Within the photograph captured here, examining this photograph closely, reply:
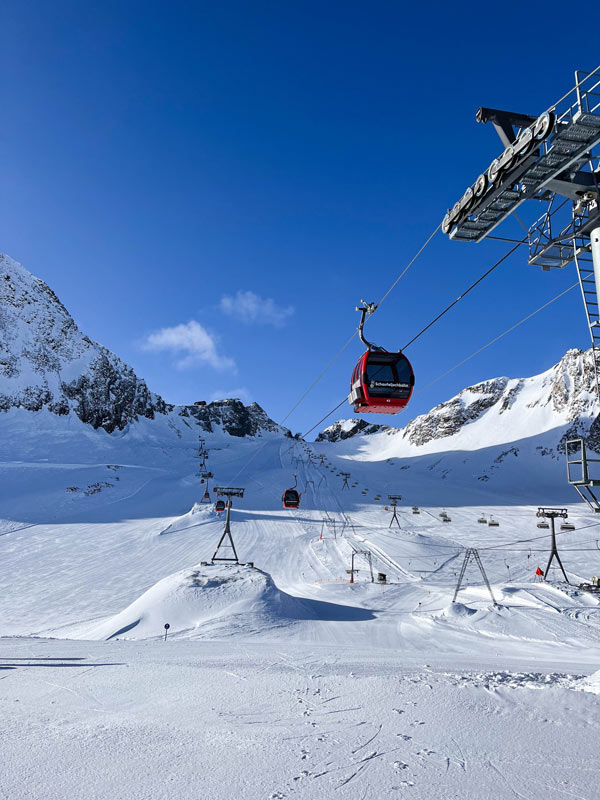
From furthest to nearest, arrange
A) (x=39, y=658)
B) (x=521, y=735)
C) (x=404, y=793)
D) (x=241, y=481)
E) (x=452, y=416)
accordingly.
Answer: (x=452, y=416)
(x=241, y=481)
(x=39, y=658)
(x=521, y=735)
(x=404, y=793)

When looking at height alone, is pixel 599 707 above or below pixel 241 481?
below

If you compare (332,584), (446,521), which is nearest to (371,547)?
(332,584)

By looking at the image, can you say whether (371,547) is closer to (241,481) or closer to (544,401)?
(241,481)

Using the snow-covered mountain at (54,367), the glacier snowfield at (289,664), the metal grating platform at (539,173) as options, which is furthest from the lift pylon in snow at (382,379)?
the snow-covered mountain at (54,367)

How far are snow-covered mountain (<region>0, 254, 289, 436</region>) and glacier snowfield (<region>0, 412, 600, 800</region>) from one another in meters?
63.3

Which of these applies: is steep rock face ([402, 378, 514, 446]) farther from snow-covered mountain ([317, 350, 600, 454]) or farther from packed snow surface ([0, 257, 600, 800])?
packed snow surface ([0, 257, 600, 800])

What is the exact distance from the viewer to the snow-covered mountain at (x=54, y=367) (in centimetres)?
10750

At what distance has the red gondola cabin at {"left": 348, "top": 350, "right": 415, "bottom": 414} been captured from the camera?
579 inches

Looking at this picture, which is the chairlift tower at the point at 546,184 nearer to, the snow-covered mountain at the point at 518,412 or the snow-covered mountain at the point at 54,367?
the snow-covered mountain at the point at 54,367

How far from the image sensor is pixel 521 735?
195 inches

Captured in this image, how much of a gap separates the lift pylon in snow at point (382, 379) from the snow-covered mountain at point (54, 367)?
103 meters

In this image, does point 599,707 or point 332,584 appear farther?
point 332,584

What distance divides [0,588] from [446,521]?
43.7m

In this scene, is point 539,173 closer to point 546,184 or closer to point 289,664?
point 546,184
